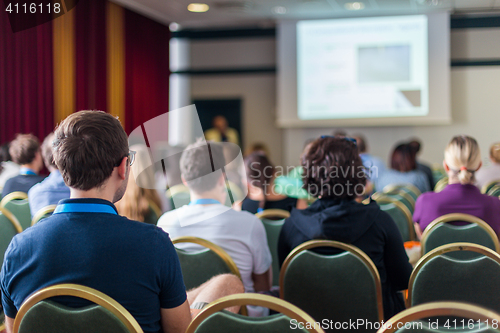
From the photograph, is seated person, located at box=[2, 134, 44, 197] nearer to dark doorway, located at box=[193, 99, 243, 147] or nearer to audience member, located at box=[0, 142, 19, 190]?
audience member, located at box=[0, 142, 19, 190]

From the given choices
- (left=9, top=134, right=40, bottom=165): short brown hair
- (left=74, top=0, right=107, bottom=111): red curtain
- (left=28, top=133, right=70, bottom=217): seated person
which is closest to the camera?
(left=28, top=133, right=70, bottom=217): seated person

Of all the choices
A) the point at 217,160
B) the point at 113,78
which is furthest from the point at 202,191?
the point at 113,78

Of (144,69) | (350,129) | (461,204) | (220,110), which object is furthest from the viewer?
(220,110)

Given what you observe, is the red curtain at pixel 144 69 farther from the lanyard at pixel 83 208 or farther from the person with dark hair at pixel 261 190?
the lanyard at pixel 83 208

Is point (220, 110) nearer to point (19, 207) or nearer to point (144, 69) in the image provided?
point (144, 69)

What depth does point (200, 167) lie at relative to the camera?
219 centimetres

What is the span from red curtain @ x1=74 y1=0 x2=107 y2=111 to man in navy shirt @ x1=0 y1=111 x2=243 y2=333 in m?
5.89

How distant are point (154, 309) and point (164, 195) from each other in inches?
122

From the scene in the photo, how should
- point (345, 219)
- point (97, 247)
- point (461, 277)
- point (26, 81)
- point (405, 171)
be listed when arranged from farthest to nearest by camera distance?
point (26, 81)
point (405, 171)
point (345, 219)
point (461, 277)
point (97, 247)

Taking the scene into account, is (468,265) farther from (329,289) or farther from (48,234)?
(48,234)

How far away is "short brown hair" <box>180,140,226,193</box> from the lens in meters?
2.18

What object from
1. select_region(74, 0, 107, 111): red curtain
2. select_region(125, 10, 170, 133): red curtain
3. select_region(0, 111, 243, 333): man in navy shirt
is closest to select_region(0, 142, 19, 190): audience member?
select_region(74, 0, 107, 111): red curtain

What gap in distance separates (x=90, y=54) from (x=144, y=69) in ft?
4.61

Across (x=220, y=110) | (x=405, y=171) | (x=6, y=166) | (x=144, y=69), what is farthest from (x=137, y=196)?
(x=220, y=110)
